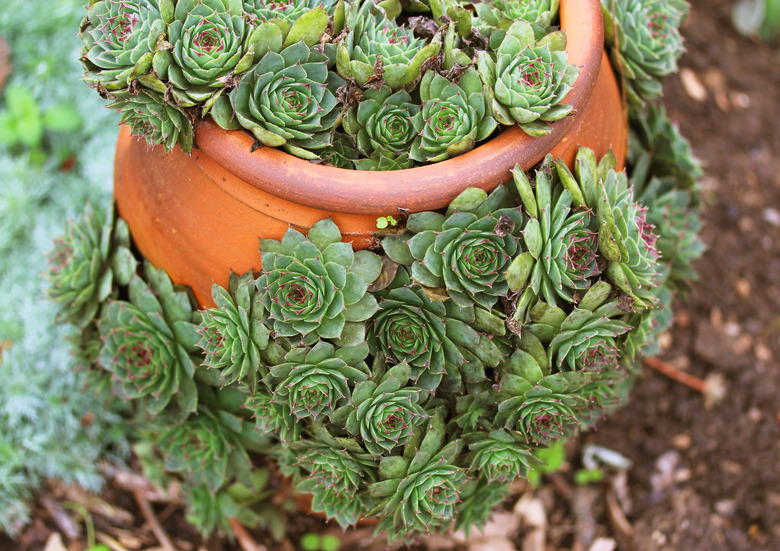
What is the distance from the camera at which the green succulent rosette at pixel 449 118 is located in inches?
48.7

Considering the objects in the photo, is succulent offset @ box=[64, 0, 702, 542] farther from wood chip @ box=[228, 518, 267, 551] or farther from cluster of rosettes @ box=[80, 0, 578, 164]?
wood chip @ box=[228, 518, 267, 551]

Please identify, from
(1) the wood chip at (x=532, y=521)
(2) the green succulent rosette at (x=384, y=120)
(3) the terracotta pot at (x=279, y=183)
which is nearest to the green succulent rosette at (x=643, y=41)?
(3) the terracotta pot at (x=279, y=183)

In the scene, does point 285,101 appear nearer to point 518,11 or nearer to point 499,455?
point 518,11

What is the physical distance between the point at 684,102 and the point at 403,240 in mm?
2028

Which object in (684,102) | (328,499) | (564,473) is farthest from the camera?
(684,102)

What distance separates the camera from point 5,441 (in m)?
1.84

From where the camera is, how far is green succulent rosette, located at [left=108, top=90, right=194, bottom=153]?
121cm

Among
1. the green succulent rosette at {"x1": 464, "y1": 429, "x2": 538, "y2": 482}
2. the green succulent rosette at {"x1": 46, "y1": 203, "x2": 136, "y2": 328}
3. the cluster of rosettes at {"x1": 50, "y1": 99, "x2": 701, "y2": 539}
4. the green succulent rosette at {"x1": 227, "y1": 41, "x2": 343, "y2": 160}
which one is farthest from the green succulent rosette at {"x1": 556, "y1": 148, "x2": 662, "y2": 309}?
the green succulent rosette at {"x1": 46, "y1": 203, "x2": 136, "y2": 328}

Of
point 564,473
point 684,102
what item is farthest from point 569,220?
point 684,102

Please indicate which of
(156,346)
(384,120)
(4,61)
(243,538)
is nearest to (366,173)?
(384,120)

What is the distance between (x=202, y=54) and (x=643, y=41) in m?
1.01

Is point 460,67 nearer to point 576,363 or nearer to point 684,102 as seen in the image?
point 576,363

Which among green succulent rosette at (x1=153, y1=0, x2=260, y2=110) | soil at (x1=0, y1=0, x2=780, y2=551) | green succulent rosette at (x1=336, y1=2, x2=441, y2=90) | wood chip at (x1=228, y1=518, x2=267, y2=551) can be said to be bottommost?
soil at (x1=0, y1=0, x2=780, y2=551)

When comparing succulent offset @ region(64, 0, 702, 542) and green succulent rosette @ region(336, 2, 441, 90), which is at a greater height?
green succulent rosette @ region(336, 2, 441, 90)
